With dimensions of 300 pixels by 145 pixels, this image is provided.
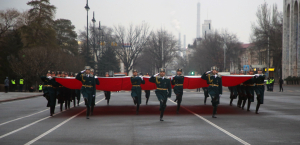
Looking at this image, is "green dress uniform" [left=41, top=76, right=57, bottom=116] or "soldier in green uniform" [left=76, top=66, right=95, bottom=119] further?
"green dress uniform" [left=41, top=76, right=57, bottom=116]

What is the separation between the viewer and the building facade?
6501cm

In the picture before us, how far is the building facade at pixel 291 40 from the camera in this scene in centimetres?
6501

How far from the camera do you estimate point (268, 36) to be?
72.0 meters

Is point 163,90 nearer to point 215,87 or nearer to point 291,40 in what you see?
point 215,87

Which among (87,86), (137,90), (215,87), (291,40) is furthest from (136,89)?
(291,40)

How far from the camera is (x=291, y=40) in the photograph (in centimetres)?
6662

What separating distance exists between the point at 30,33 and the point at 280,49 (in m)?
49.1

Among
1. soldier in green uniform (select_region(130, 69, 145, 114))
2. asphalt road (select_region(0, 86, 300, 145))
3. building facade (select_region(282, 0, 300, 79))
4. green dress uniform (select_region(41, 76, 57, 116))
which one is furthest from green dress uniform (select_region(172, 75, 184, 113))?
building facade (select_region(282, 0, 300, 79))

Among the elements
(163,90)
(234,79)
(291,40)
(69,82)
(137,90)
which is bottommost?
(137,90)

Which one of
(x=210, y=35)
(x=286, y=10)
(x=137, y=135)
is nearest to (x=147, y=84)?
(x=137, y=135)

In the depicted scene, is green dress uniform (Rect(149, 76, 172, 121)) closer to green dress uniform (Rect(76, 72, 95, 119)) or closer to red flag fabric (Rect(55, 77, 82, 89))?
green dress uniform (Rect(76, 72, 95, 119))

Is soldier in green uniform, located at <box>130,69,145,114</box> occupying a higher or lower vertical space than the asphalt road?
higher

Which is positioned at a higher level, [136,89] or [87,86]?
[87,86]

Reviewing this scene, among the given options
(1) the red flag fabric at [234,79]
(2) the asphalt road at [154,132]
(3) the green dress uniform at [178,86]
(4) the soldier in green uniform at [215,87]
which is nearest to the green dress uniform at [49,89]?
(2) the asphalt road at [154,132]
